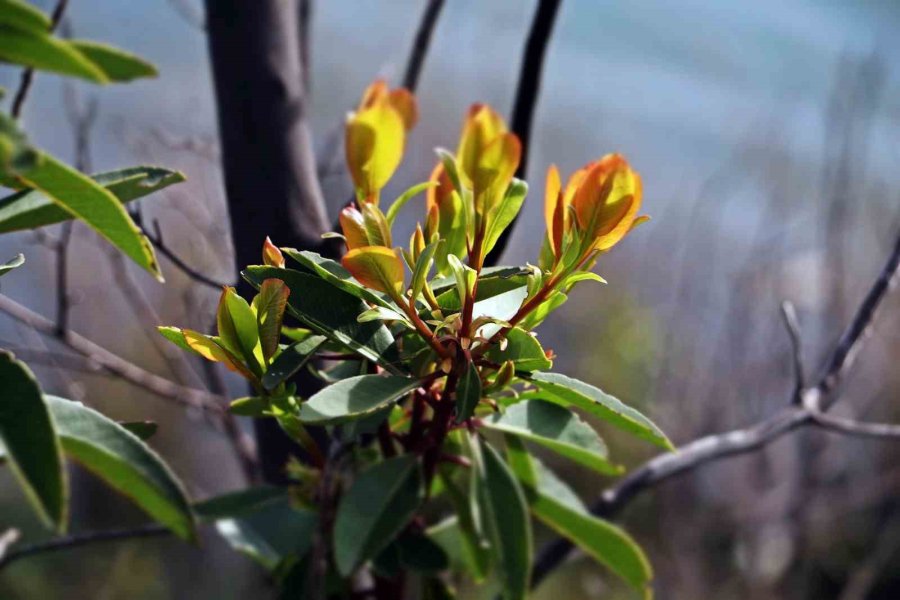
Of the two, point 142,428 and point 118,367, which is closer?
point 142,428

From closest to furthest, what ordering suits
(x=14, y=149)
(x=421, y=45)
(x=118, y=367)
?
1. (x=14, y=149)
2. (x=118, y=367)
3. (x=421, y=45)

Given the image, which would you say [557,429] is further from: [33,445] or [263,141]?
[263,141]

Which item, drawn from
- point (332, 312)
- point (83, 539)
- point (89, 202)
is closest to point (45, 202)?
point (89, 202)

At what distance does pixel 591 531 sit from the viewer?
506 mm

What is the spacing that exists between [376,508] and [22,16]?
0.30m

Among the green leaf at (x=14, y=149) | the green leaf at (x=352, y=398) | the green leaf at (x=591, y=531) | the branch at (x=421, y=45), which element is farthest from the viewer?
the branch at (x=421, y=45)

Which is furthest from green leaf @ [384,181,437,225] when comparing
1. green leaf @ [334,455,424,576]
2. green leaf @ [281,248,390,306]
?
green leaf @ [334,455,424,576]

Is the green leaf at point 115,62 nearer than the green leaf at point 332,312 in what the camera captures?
Yes

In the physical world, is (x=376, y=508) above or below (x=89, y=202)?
below

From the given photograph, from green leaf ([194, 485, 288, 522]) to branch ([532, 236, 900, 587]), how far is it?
324 millimetres

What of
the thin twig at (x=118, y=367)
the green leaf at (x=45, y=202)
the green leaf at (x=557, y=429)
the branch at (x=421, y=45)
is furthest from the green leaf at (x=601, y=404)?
the branch at (x=421, y=45)

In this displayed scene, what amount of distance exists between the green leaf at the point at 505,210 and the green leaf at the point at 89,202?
17 centimetres

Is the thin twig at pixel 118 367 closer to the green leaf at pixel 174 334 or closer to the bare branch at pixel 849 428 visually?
the green leaf at pixel 174 334

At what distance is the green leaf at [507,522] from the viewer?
0.46 m
